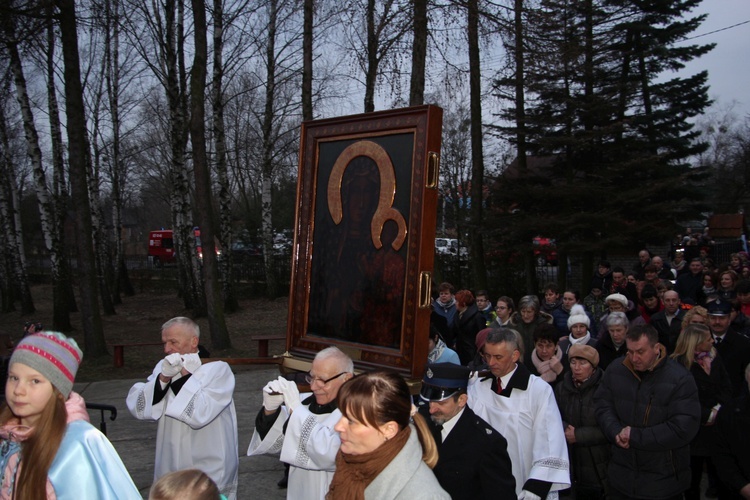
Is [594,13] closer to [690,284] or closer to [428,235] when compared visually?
[690,284]

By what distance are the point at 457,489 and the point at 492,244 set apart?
1534 centimetres

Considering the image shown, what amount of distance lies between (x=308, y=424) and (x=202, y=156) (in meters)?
10.5

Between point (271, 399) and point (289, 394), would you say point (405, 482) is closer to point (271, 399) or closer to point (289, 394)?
point (289, 394)

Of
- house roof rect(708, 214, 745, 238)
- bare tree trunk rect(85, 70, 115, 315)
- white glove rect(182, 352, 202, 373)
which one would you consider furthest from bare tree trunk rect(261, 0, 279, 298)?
white glove rect(182, 352, 202, 373)

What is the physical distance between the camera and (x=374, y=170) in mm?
5391

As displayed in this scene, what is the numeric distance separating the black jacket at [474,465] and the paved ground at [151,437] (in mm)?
3636

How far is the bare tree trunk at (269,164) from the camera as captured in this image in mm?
22109

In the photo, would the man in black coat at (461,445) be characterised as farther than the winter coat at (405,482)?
Yes

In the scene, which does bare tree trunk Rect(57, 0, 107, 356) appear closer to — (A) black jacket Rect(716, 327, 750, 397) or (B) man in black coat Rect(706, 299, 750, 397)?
(B) man in black coat Rect(706, 299, 750, 397)

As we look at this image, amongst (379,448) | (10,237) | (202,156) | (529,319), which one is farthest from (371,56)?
(10,237)

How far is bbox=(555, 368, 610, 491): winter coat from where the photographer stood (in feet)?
16.7

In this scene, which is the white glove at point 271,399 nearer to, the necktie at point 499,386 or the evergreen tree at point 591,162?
the necktie at point 499,386

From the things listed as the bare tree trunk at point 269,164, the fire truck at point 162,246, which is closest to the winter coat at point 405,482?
the bare tree trunk at point 269,164

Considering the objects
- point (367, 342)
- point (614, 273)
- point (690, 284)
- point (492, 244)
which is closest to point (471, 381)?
point (367, 342)
